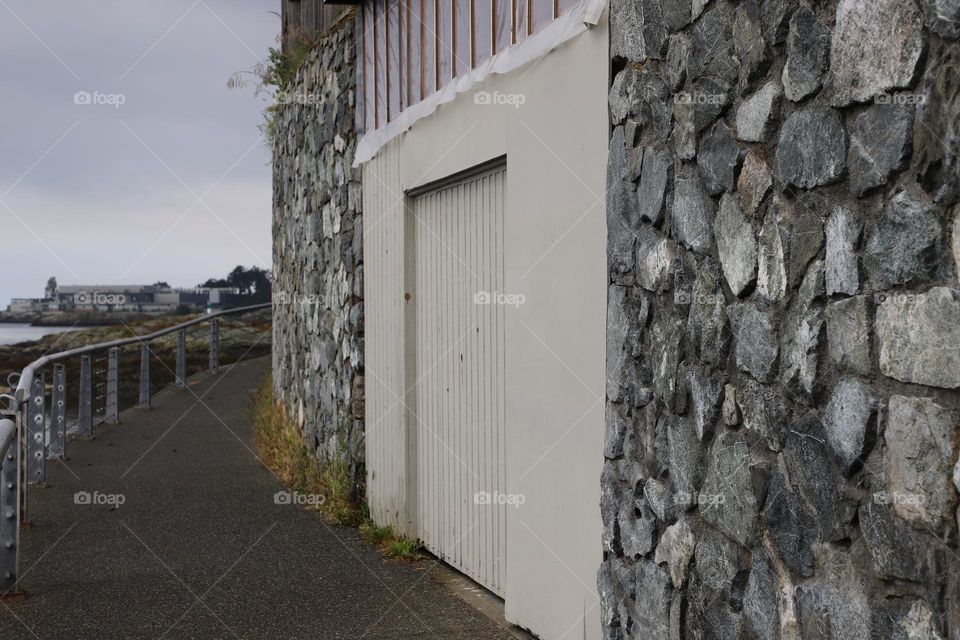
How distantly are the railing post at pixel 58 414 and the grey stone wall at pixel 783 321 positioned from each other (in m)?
7.44

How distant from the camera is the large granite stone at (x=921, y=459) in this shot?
2.15 metres

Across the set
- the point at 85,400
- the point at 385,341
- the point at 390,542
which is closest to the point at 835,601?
the point at 390,542

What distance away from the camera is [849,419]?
2445mm

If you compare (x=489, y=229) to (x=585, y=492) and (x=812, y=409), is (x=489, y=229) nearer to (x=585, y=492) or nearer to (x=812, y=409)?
(x=585, y=492)

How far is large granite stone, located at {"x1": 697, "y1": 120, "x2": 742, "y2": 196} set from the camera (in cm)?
297

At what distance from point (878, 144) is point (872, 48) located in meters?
0.22

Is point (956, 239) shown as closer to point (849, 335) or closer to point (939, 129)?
point (939, 129)

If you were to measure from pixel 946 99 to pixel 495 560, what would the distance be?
374 centimetres

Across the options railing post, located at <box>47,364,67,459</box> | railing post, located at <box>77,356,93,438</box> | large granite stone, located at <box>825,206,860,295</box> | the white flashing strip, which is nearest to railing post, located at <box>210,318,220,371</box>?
railing post, located at <box>77,356,93,438</box>

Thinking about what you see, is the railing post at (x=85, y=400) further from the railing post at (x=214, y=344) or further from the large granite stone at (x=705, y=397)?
the large granite stone at (x=705, y=397)

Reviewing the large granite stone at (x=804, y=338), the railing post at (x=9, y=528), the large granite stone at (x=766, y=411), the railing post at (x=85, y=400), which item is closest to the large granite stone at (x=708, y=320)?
the large granite stone at (x=766, y=411)

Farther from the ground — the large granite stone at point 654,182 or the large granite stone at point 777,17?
the large granite stone at point 777,17

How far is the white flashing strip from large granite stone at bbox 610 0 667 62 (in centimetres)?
15

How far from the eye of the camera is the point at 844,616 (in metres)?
2.47
